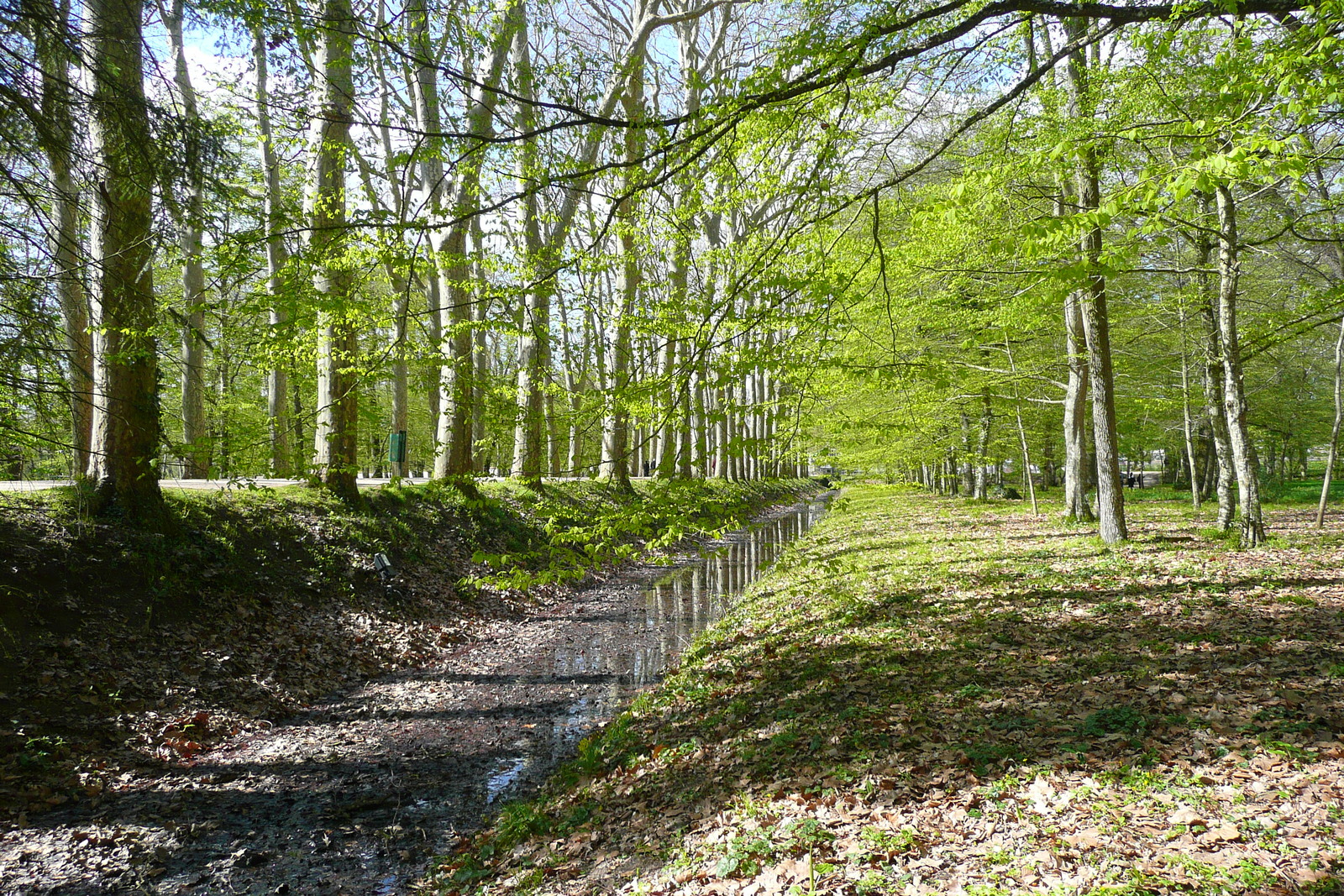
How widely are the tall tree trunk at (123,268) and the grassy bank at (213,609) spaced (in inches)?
24.9

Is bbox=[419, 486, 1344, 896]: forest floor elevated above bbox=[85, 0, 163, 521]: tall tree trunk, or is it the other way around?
bbox=[85, 0, 163, 521]: tall tree trunk

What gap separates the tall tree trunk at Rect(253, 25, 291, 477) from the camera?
5063mm

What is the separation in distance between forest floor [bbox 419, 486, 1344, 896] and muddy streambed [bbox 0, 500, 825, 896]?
0.56 meters

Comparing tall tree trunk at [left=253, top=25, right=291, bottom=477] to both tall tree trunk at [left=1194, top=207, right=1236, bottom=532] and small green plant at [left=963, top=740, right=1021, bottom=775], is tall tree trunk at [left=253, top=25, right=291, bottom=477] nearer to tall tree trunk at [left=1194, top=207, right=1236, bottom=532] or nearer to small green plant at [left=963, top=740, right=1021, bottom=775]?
small green plant at [left=963, top=740, right=1021, bottom=775]

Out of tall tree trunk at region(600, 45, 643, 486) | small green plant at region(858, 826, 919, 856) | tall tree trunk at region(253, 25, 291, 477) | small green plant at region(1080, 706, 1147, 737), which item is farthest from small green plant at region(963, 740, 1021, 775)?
tall tree trunk at region(253, 25, 291, 477)

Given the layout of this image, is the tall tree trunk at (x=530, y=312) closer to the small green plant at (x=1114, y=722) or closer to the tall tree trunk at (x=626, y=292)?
the tall tree trunk at (x=626, y=292)

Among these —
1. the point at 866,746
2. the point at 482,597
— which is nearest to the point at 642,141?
the point at 866,746

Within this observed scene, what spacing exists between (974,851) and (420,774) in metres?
4.37

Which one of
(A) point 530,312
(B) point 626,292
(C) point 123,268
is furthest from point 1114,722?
(B) point 626,292

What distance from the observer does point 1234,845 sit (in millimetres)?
3113

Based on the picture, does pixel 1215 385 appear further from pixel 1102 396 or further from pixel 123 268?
pixel 123 268

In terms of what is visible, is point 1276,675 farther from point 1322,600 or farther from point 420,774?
point 420,774

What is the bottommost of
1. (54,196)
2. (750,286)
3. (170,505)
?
(170,505)

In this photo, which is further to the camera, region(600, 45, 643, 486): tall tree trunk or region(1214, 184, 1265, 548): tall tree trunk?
region(1214, 184, 1265, 548): tall tree trunk
